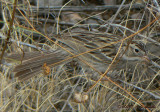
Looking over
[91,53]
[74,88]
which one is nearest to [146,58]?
[91,53]

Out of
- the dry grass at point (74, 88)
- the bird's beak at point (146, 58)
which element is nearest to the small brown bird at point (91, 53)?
the bird's beak at point (146, 58)

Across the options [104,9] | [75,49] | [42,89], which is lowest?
[42,89]

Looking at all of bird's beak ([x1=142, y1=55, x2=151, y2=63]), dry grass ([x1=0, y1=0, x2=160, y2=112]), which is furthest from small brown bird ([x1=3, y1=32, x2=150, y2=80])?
dry grass ([x1=0, y1=0, x2=160, y2=112])

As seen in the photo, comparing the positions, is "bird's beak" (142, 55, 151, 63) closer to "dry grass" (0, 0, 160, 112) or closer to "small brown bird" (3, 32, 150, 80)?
"small brown bird" (3, 32, 150, 80)

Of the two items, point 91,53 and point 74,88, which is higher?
point 91,53

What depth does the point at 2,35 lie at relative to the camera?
2.98 metres

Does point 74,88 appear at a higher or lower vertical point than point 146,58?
lower

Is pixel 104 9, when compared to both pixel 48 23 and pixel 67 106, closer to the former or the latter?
pixel 48 23

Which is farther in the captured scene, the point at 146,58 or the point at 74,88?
the point at 74,88

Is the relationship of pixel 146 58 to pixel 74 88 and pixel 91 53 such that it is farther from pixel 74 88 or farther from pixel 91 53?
pixel 74 88

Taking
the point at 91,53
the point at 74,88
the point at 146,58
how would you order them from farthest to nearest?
the point at 91,53, the point at 74,88, the point at 146,58

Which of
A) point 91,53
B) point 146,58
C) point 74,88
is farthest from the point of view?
point 91,53

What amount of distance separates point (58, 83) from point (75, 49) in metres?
0.50

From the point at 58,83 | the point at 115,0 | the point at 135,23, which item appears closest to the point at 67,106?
the point at 58,83
